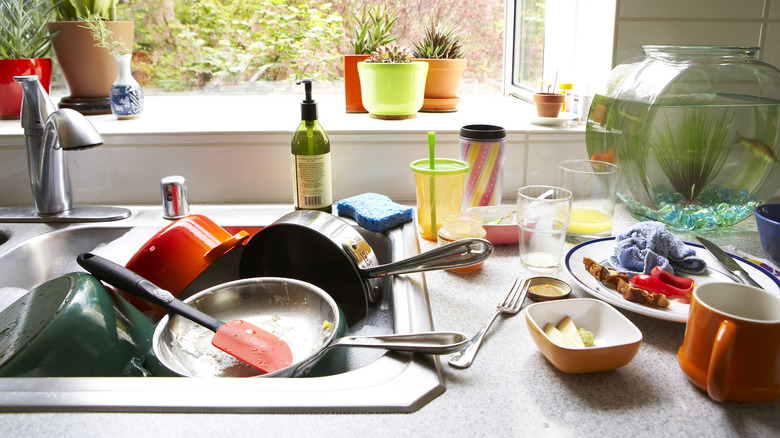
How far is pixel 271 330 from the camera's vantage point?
2.52 feet

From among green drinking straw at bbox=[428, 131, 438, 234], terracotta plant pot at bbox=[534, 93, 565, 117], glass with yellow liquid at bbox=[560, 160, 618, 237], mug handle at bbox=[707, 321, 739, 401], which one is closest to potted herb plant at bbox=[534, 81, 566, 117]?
terracotta plant pot at bbox=[534, 93, 565, 117]

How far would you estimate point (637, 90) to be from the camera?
0.98 m

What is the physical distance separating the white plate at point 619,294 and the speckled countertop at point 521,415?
0.06 m

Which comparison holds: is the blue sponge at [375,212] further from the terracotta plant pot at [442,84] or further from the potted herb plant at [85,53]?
the potted herb plant at [85,53]

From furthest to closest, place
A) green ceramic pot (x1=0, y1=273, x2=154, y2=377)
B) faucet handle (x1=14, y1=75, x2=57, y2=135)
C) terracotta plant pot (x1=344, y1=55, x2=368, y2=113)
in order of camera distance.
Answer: terracotta plant pot (x1=344, y1=55, x2=368, y2=113) → faucet handle (x1=14, y1=75, x2=57, y2=135) → green ceramic pot (x1=0, y1=273, x2=154, y2=377)

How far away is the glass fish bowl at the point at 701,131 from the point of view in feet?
3.08

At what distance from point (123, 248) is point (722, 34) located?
117 cm

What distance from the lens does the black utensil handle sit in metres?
0.71

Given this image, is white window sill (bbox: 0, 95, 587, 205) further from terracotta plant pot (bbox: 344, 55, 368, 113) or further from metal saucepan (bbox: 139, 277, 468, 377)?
metal saucepan (bbox: 139, 277, 468, 377)

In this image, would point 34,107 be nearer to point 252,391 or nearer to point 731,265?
point 252,391

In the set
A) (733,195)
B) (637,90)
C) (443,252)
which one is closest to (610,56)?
(637,90)

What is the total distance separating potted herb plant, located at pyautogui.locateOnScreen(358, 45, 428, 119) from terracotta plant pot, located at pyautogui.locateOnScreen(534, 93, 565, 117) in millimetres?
261

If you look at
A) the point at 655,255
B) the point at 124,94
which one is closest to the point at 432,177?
the point at 655,255

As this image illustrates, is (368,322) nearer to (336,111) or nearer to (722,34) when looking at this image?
(336,111)
